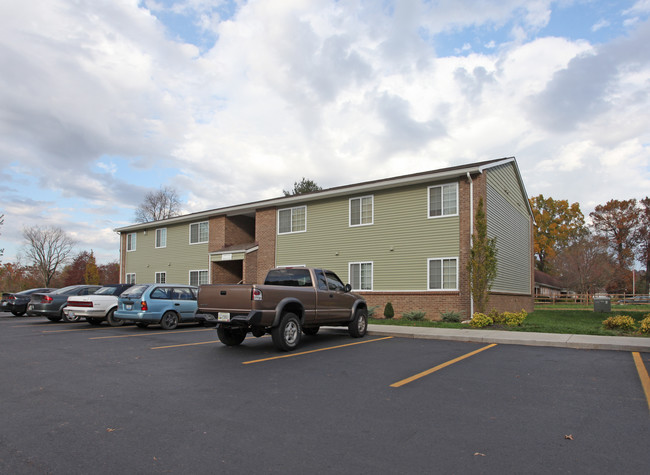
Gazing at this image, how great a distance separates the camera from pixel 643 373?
24.0ft

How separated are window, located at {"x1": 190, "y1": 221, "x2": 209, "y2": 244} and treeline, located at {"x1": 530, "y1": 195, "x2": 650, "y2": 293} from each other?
36668mm

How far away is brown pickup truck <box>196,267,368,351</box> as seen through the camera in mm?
8953

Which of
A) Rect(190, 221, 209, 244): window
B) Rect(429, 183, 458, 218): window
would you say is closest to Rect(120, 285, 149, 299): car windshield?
Rect(429, 183, 458, 218): window

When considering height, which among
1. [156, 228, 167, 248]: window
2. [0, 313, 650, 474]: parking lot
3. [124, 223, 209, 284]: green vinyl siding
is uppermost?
[156, 228, 167, 248]: window

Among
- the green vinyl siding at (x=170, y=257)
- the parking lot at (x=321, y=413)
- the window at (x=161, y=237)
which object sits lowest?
the parking lot at (x=321, y=413)

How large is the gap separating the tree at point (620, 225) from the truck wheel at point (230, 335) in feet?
220

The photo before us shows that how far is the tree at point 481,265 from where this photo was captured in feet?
54.0

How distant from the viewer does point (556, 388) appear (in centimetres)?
634

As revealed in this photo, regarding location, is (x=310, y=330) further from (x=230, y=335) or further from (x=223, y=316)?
(x=223, y=316)

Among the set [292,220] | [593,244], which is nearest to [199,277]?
[292,220]

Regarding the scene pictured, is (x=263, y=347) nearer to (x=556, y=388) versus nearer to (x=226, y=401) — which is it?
(x=226, y=401)

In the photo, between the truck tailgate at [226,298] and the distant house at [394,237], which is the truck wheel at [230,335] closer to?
the truck tailgate at [226,298]

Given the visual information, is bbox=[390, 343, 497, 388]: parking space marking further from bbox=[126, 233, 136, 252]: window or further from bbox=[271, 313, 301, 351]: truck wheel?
bbox=[126, 233, 136, 252]: window

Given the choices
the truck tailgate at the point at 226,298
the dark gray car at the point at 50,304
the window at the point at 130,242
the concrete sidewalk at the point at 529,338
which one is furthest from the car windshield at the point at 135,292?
the window at the point at 130,242
